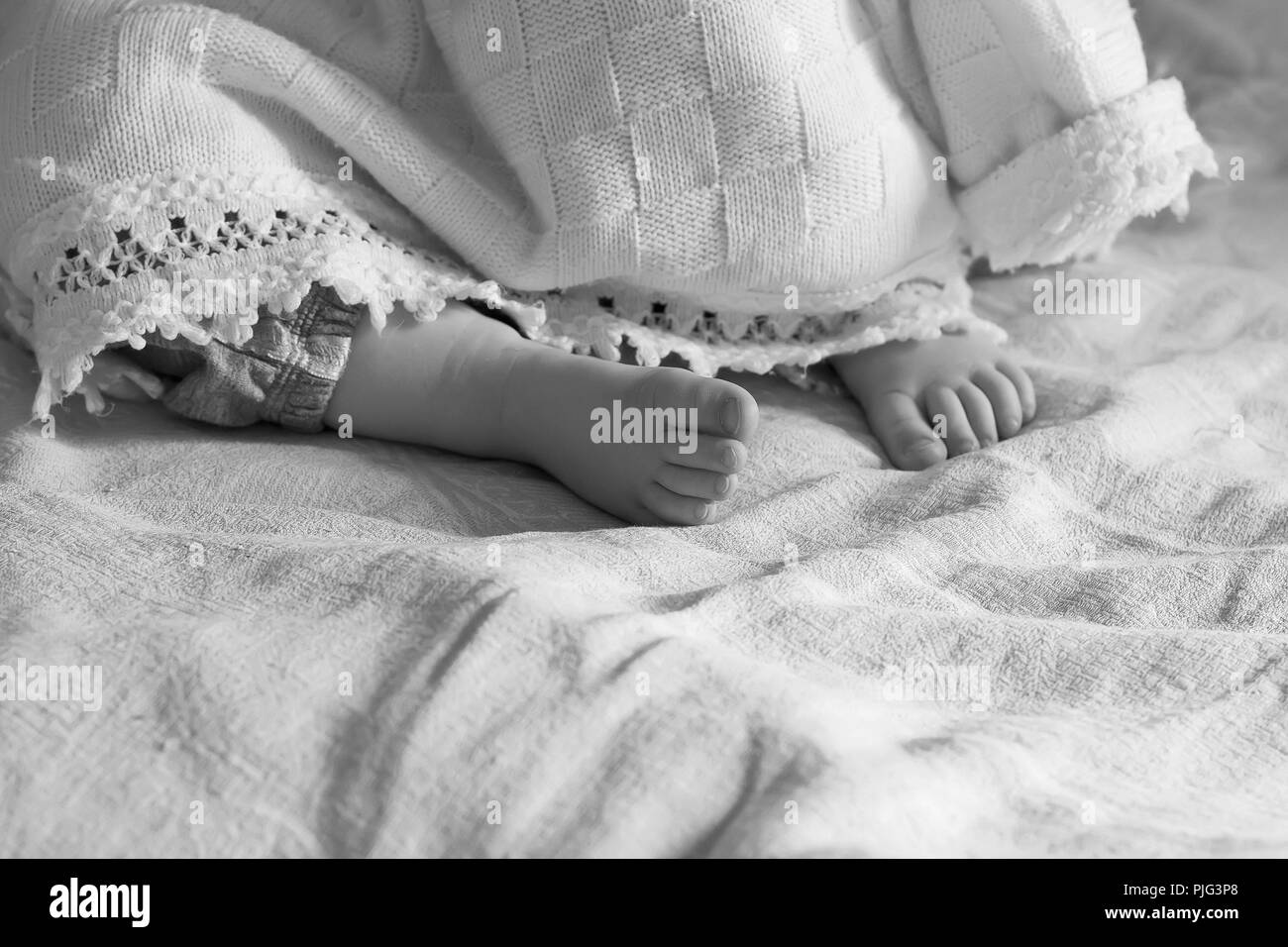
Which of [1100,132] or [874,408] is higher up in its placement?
[1100,132]

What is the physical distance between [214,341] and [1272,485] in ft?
2.32

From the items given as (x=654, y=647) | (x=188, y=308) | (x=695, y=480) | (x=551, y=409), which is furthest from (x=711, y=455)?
(x=188, y=308)

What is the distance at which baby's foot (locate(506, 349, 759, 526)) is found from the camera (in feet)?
2.61

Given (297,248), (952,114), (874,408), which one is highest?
(952,114)

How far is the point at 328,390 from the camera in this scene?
0.92 m

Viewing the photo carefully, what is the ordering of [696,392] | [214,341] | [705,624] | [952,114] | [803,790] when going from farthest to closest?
[952,114] → [214,341] → [696,392] → [705,624] → [803,790]

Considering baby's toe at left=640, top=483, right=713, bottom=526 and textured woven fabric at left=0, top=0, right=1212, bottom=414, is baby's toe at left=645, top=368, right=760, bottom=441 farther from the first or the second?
textured woven fabric at left=0, top=0, right=1212, bottom=414

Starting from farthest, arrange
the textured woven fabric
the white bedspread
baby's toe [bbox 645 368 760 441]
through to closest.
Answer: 1. the textured woven fabric
2. baby's toe [bbox 645 368 760 441]
3. the white bedspread

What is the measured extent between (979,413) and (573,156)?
0.35m

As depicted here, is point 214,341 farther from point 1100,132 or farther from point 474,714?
point 1100,132

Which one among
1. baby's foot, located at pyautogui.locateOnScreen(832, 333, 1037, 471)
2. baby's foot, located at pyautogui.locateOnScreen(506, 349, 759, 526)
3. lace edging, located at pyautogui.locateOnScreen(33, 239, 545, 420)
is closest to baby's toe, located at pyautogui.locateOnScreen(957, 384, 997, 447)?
baby's foot, located at pyautogui.locateOnScreen(832, 333, 1037, 471)

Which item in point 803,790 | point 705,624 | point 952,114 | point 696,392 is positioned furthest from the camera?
point 952,114

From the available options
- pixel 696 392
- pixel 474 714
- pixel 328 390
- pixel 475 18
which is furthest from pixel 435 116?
pixel 474 714

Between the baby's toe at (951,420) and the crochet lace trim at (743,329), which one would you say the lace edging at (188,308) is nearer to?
the crochet lace trim at (743,329)
